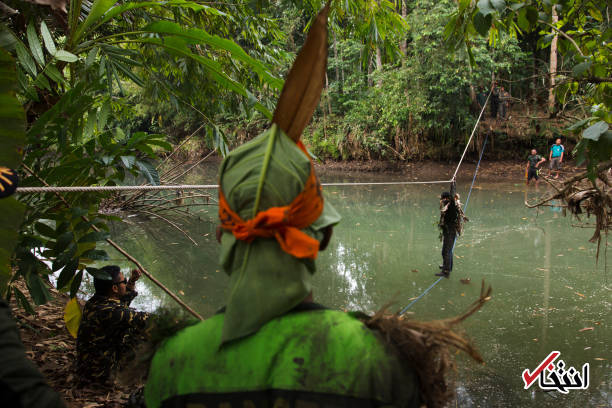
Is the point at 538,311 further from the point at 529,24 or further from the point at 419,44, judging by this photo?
the point at 419,44

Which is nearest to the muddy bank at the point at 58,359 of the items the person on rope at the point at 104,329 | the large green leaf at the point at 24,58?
the person on rope at the point at 104,329

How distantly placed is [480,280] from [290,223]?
187 inches

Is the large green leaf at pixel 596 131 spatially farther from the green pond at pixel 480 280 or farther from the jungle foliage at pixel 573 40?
the green pond at pixel 480 280

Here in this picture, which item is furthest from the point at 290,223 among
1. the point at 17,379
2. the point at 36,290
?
the point at 36,290

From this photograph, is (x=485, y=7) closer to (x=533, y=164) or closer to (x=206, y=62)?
(x=206, y=62)

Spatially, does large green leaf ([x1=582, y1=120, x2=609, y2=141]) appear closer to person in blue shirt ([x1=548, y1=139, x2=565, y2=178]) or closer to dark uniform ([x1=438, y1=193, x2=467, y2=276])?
dark uniform ([x1=438, y1=193, x2=467, y2=276])

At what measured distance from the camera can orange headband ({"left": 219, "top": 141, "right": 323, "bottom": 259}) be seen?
0.69 metres

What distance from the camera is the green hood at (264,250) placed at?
0.71 metres

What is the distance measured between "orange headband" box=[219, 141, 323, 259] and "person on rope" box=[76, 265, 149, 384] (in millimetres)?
2180

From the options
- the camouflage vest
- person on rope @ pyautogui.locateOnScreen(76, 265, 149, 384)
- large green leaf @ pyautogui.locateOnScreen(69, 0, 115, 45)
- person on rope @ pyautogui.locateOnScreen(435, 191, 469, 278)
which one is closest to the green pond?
person on rope @ pyautogui.locateOnScreen(435, 191, 469, 278)

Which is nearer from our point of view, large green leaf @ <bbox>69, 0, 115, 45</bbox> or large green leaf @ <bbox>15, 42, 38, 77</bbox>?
large green leaf @ <bbox>15, 42, 38, 77</bbox>

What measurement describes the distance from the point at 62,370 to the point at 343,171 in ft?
42.1

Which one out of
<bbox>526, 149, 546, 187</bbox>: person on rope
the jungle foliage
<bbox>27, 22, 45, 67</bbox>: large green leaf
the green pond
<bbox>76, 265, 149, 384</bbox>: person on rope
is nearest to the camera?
the jungle foliage

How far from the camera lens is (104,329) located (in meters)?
2.65
